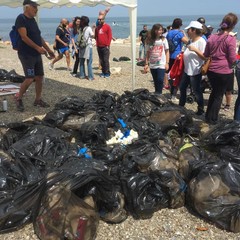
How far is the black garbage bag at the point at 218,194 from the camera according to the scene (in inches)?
115

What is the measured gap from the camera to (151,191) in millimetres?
3137

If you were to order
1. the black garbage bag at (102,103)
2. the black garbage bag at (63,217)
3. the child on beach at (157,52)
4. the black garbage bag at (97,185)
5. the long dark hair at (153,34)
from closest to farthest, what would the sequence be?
1. the black garbage bag at (63,217)
2. the black garbage bag at (97,185)
3. the black garbage bag at (102,103)
4. the long dark hair at (153,34)
5. the child on beach at (157,52)

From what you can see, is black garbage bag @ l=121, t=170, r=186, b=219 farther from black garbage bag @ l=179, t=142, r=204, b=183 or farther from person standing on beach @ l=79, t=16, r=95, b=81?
person standing on beach @ l=79, t=16, r=95, b=81

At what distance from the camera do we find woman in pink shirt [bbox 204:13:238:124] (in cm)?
472

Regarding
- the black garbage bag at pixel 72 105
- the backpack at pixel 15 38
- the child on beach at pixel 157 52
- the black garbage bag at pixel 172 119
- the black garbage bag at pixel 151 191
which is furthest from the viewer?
the child on beach at pixel 157 52

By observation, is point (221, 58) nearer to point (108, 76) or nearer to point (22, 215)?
point (22, 215)

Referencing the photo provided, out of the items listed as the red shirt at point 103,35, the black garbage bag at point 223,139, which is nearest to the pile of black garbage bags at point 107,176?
the black garbage bag at point 223,139

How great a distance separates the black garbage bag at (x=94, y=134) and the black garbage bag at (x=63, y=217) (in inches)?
66.8

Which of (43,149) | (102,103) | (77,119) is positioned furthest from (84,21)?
(43,149)

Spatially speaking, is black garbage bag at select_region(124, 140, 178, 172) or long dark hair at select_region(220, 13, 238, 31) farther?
long dark hair at select_region(220, 13, 238, 31)

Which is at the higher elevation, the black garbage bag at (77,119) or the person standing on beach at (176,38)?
the person standing on beach at (176,38)

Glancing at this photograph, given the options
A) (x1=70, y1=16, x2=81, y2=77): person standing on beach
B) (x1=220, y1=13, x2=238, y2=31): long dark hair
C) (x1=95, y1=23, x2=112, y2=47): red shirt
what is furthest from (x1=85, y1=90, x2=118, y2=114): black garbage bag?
(x1=70, y1=16, x2=81, y2=77): person standing on beach

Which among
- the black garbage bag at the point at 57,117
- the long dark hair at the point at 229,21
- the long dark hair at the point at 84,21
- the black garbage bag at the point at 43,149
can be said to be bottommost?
the black garbage bag at the point at 57,117

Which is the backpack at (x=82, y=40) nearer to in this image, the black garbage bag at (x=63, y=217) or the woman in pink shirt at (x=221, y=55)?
the woman in pink shirt at (x=221, y=55)
